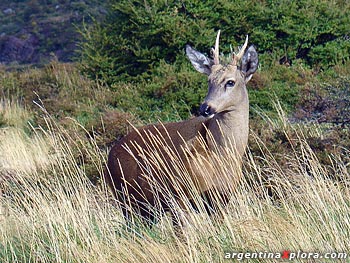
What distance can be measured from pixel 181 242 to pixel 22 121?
1058cm

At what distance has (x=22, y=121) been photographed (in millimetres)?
15969

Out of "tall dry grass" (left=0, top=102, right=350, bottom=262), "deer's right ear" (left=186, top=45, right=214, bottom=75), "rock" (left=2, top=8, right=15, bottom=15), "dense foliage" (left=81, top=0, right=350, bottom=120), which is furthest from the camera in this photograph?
"rock" (left=2, top=8, right=15, bottom=15)

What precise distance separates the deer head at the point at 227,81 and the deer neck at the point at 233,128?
0.20 feet

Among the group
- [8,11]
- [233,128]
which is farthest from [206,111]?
[8,11]

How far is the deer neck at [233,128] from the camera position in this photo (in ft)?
23.7

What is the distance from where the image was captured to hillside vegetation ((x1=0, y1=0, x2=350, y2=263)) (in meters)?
5.96

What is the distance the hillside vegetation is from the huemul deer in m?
0.21

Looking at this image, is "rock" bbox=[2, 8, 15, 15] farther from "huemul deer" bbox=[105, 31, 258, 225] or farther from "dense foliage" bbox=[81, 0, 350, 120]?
"huemul deer" bbox=[105, 31, 258, 225]

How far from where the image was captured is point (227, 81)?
7.23m

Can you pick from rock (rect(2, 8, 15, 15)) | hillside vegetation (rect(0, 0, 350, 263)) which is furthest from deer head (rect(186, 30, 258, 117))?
rock (rect(2, 8, 15, 15))

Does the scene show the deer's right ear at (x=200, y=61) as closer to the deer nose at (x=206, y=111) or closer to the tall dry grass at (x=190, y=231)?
the deer nose at (x=206, y=111)

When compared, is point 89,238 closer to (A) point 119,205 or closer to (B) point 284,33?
(A) point 119,205

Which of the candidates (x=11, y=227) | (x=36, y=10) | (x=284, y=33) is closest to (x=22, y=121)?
(x=284, y=33)

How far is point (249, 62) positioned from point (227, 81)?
377 mm
